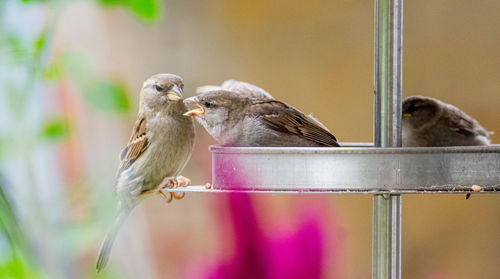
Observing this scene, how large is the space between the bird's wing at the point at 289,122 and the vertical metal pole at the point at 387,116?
0.38ft

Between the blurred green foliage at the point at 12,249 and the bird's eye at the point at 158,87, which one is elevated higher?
the bird's eye at the point at 158,87

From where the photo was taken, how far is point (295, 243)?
1.35 metres

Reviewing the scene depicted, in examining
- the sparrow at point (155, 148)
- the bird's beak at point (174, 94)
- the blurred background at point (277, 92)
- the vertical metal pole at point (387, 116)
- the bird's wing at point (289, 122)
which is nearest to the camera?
the vertical metal pole at point (387, 116)

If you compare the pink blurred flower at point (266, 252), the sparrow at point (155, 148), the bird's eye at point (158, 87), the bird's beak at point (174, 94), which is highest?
the bird's eye at point (158, 87)

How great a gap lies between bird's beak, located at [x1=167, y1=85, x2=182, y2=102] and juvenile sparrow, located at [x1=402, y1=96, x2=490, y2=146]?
0.42 metres

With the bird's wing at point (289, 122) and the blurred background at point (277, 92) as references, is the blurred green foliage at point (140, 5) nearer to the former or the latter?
the blurred background at point (277, 92)

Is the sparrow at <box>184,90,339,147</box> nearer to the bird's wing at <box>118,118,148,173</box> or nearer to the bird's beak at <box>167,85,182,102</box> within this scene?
the bird's beak at <box>167,85,182,102</box>

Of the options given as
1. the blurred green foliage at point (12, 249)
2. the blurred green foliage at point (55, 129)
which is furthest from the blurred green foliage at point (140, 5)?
the blurred green foliage at point (12, 249)

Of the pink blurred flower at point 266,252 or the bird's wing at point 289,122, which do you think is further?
the pink blurred flower at point 266,252

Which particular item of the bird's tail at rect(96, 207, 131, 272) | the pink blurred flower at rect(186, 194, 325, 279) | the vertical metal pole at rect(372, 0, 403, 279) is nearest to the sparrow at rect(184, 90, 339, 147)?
the vertical metal pole at rect(372, 0, 403, 279)

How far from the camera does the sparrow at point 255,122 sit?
31.2 inches

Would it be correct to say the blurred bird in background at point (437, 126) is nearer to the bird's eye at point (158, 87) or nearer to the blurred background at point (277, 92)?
the blurred background at point (277, 92)

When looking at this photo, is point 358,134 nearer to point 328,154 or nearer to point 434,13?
point 434,13

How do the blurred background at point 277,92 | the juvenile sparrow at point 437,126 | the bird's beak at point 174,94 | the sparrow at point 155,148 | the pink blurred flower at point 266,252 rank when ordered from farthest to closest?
1. the blurred background at point 277,92
2. the pink blurred flower at point 266,252
3. the juvenile sparrow at point 437,126
4. the sparrow at point 155,148
5. the bird's beak at point 174,94
